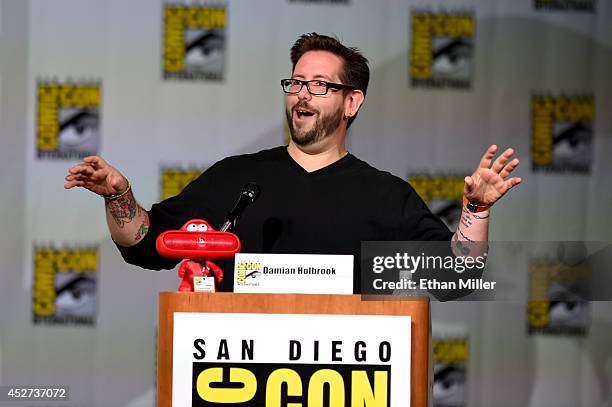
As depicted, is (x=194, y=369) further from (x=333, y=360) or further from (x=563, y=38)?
(x=563, y=38)

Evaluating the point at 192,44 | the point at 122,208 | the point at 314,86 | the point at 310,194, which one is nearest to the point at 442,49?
the point at 192,44

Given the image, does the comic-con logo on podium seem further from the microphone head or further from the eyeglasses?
the microphone head

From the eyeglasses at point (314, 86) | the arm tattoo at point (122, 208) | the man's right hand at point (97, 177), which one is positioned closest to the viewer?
the man's right hand at point (97, 177)

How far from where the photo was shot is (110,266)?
4148 mm

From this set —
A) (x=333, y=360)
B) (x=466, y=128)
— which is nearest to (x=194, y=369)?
(x=333, y=360)

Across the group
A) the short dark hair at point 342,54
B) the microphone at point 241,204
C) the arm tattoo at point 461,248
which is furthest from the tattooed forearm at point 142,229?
the arm tattoo at point 461,248

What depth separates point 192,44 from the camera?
4207 mm

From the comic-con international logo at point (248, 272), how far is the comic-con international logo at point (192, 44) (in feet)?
7.27

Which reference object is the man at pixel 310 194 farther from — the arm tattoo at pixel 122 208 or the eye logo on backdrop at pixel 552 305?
the eye logo on backdrop at pixel 552 305

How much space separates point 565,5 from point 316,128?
74.5 inches

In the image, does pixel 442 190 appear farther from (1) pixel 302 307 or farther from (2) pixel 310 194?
(1) pixel 302 307

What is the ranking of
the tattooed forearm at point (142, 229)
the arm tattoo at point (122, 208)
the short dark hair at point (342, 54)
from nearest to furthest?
the arm tattoo at point (122, 208) → the tattooed forearm at point (142, 229) → the short dark hair at point (342, 54)

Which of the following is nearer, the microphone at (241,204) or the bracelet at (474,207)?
the microphone at (241,204)

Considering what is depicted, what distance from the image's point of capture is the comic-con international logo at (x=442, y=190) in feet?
13.8
